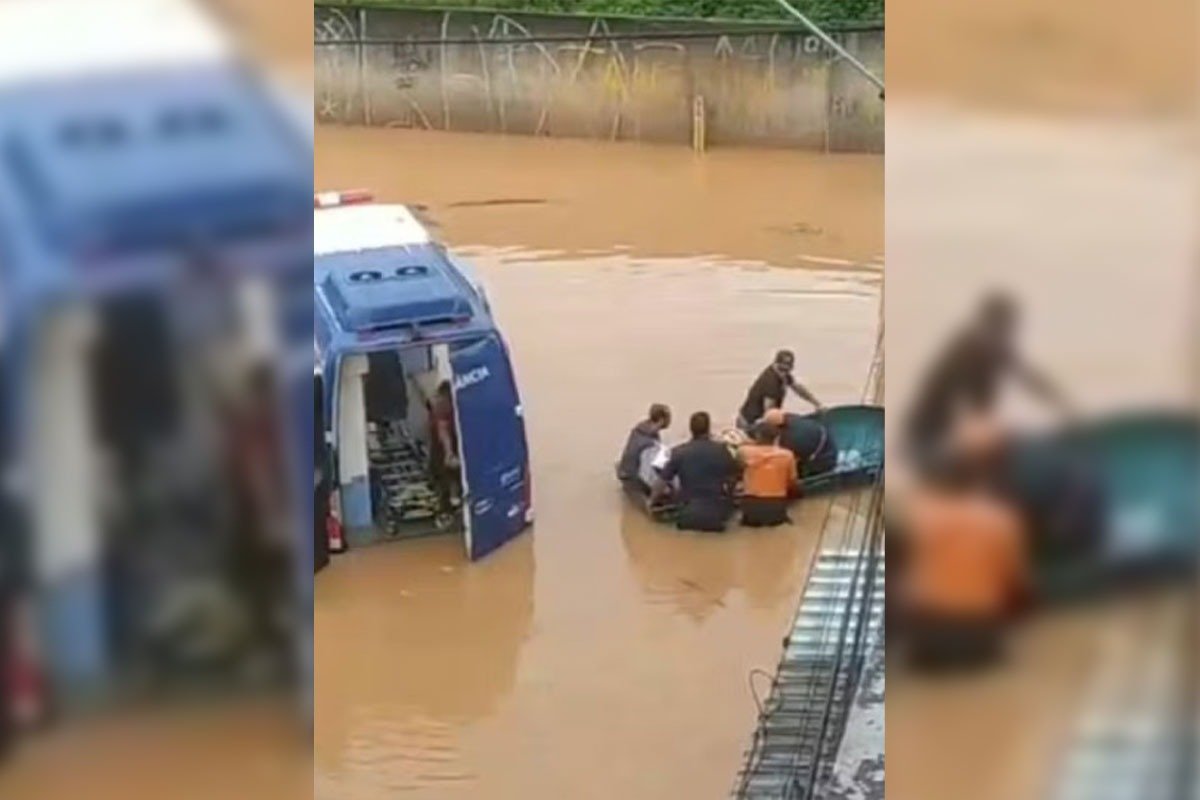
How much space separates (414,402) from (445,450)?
0.11 metres

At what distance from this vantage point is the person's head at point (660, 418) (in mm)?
4238

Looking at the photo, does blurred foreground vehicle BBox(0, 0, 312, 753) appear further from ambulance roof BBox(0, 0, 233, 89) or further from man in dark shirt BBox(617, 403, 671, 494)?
man in dark shirt BBox(617, 403, 671, 494)

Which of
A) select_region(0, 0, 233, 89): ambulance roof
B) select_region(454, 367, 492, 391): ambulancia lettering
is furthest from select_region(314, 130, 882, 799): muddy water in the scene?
select_region(454, 367, 492, 391): ambulancia lettering

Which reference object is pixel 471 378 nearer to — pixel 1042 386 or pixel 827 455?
pixel 827 455

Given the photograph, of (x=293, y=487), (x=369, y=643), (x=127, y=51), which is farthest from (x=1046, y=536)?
(x=369, y=643)

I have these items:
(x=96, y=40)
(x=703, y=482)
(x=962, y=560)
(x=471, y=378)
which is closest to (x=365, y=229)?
(x=471, y=378)

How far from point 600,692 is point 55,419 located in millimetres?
2334

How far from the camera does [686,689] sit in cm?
309

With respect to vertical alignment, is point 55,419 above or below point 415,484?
above

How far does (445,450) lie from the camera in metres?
3.77

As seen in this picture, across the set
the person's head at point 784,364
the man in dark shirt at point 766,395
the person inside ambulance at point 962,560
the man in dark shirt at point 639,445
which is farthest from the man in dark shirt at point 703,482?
the person inside ambulance at point 962,560

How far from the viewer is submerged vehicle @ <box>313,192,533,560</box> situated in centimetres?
353

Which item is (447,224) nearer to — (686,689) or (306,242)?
(686,689)

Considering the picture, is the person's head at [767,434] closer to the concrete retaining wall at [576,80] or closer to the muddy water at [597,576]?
the muddy water at [597,576]
